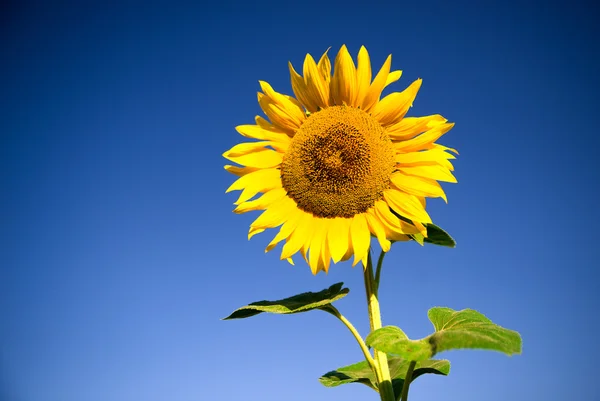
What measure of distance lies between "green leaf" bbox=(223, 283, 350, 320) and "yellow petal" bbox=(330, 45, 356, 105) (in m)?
1.38

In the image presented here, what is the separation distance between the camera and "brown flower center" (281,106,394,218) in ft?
11.9

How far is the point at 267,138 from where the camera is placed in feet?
12.6

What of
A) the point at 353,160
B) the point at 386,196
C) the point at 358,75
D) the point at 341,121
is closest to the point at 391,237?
the point at 386,196

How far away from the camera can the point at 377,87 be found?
139 inches

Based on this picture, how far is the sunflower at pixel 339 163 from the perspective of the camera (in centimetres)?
346

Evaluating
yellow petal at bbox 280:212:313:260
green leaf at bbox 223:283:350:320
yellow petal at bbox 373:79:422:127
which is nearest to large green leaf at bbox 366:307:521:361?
green leaf at bbox 223:283:350:320

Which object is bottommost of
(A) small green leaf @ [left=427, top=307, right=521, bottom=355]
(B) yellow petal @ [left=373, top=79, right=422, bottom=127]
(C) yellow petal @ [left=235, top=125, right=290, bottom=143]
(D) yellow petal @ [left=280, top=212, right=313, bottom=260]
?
(A) small green leaf @ [left=427, top=307, right=521, bottom=355]

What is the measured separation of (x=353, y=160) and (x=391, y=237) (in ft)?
2.10

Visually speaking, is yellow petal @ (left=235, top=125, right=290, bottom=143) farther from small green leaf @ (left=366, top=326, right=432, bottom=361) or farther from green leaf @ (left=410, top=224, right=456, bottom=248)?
small green leaf @ (left=366, top=326, right=432, bottom=361)

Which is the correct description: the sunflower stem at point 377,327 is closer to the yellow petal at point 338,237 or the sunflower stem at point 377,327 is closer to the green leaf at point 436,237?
the yellow petal at point 338,237

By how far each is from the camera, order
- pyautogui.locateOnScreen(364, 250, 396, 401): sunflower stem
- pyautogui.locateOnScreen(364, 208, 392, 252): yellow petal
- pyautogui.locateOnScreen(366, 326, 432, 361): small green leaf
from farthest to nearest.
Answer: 1. pyautogui.locateOnScreen(364, 208, 392, 252): yellow petal
2. pyautogui.locateOnScreen(364, 250, 396, 401): sunflower stem
3. pyautogui.locateOnScreen(366, 326, 432, 361): small green leaf

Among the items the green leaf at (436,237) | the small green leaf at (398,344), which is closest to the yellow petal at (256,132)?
the green leaf at (436,237)

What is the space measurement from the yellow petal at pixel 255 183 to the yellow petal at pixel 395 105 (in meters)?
0.90

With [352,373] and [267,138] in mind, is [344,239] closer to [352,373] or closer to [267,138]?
[267,138]
